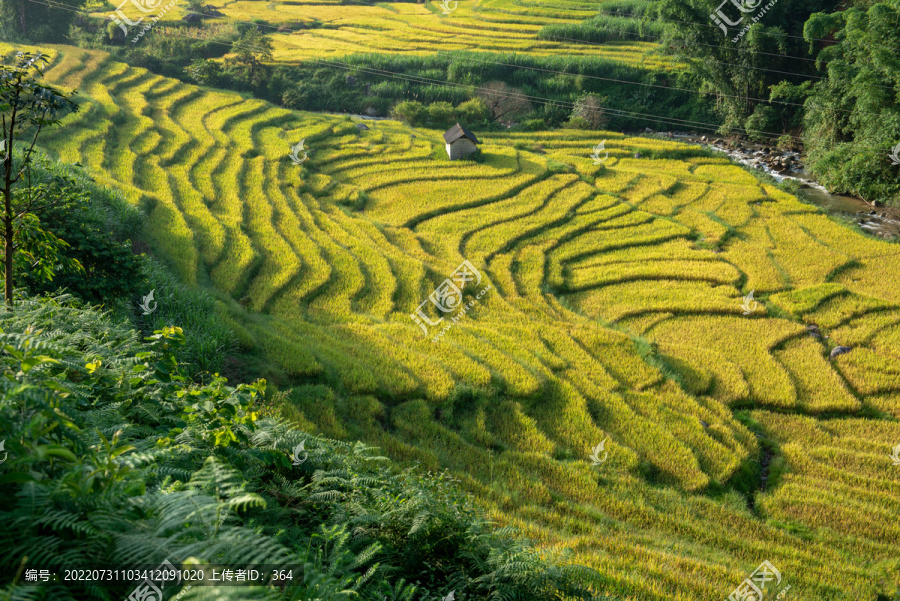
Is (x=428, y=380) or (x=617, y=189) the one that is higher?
(x=617, y=189)

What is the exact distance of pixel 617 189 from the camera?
21.1 m

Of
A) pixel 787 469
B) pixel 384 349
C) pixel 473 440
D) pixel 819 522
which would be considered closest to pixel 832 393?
pixel 787 469

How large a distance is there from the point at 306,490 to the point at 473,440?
4.83m

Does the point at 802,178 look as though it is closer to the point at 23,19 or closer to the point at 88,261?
the point at 88,261

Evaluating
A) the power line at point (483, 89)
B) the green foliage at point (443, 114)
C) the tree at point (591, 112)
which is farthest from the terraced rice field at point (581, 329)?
the power line at point (483, 89)

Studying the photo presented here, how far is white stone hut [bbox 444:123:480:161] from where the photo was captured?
22.9 metres

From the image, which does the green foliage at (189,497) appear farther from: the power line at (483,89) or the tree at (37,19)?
the tree at (37,19)

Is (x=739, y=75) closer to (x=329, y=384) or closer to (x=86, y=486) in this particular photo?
(x=329, y=384)

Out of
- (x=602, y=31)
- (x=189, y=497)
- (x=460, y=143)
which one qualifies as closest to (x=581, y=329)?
(x=189, y=497)

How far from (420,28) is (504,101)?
15.0m

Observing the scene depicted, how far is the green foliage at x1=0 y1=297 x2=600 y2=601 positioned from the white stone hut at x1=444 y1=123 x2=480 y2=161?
751 inches

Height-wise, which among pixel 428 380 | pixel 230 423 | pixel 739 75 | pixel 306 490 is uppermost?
pixel 739 75

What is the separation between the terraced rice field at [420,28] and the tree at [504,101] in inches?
174

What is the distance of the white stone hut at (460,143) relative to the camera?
22.9 m
